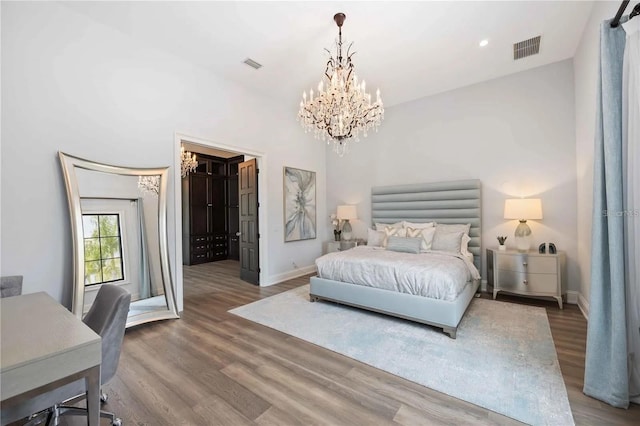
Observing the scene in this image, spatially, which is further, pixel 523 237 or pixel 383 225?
pixel 383 225

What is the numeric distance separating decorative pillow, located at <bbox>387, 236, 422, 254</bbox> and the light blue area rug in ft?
3.51

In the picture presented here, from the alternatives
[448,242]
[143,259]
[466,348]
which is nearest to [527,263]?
[448,242]

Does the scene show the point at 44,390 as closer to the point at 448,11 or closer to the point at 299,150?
the point at 448,11

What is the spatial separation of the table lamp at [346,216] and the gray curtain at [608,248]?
3.90 meters

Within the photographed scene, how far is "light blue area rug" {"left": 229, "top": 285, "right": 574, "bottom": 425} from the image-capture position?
1.88 m

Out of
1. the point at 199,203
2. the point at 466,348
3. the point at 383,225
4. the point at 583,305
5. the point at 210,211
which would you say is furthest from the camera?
the point at 210,211

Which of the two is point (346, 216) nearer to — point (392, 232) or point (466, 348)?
point (392, 232)

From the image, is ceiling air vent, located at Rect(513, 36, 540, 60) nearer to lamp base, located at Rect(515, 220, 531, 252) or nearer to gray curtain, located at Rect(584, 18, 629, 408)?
gray curtain, located at Rect(584, 18, 629, 408)

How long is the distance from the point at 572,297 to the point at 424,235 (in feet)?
6.93

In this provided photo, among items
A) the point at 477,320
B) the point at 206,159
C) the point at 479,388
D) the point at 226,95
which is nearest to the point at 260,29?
the point at 226,95

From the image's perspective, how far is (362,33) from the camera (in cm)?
317

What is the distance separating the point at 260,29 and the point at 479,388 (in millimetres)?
4078

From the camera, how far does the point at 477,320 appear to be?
3189mm

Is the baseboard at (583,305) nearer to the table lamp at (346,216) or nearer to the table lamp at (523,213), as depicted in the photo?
the table lamp at (523,213)
